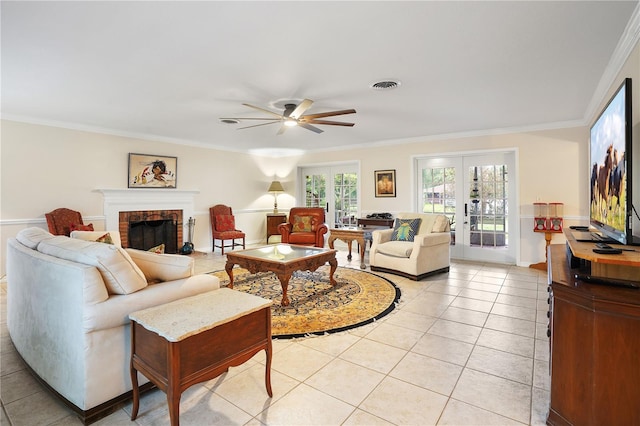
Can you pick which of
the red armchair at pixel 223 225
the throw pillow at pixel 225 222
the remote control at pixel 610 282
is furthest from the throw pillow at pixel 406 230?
the throw pillow at pixel 225 222

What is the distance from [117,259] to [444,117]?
4556 millimetres

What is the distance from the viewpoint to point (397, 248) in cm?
473

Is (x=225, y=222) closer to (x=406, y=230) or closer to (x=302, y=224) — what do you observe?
(x=302, y=224)

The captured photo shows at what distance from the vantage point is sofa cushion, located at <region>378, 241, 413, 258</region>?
462 cm

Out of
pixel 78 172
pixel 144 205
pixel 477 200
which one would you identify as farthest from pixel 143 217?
pixel 477 200

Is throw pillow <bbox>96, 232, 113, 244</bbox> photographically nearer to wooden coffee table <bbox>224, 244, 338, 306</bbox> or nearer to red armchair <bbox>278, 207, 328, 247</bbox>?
wooden coffee table <bbox>224, 244, 338, 306</bbox>

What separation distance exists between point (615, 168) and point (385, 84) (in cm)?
214

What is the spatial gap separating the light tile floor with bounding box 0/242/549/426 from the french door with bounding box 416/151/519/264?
2.74 m

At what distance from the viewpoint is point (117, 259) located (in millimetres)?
1810

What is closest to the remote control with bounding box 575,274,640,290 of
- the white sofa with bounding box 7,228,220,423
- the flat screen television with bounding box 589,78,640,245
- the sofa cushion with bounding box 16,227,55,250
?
the flat screen television with bounding box 589,78,640,245

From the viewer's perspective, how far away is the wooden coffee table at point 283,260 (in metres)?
3.43

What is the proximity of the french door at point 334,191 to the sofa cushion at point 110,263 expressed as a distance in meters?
5.77

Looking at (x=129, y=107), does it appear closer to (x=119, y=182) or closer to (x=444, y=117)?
(x=119, y=182)

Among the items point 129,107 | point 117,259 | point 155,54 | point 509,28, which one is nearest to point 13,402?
point 117,259
